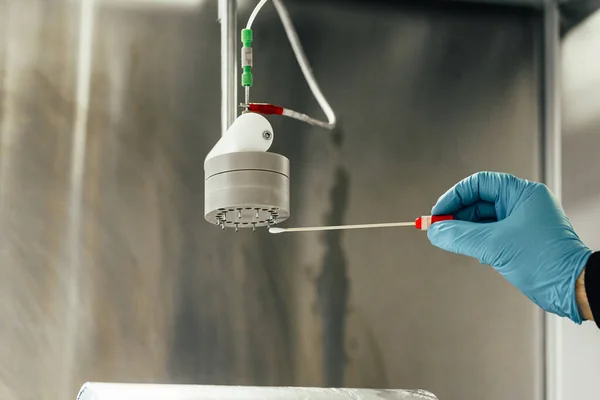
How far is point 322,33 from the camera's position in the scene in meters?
1.62

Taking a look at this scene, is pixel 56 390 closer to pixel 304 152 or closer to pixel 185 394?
pixel 185 394

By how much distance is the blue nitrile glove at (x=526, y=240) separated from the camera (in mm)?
1001

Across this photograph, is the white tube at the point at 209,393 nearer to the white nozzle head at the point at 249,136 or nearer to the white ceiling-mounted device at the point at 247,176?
the white ceiling-mounted device at the point at 247,176

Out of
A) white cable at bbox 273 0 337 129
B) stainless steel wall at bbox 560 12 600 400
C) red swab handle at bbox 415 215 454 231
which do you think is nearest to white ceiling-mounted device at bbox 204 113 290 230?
red swab handle at bbox 415 215 454 231

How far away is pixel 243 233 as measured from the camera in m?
1.52

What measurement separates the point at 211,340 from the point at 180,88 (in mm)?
527

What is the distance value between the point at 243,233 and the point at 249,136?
408 mm

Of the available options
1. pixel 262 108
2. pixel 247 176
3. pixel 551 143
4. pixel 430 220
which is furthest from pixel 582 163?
pixel 247 176

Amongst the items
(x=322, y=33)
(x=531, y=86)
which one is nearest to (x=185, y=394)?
(x=322, y=33)

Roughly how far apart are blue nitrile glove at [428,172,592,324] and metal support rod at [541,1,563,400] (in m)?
0.59

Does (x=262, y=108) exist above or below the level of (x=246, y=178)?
above

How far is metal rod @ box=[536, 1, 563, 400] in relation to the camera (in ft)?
5.19

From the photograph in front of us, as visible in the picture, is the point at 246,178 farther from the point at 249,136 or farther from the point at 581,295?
the point at 581,295

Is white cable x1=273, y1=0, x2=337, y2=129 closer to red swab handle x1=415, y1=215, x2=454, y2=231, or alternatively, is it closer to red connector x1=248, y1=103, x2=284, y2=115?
red connector x1=248, y1=103, x2=284, y2=115
